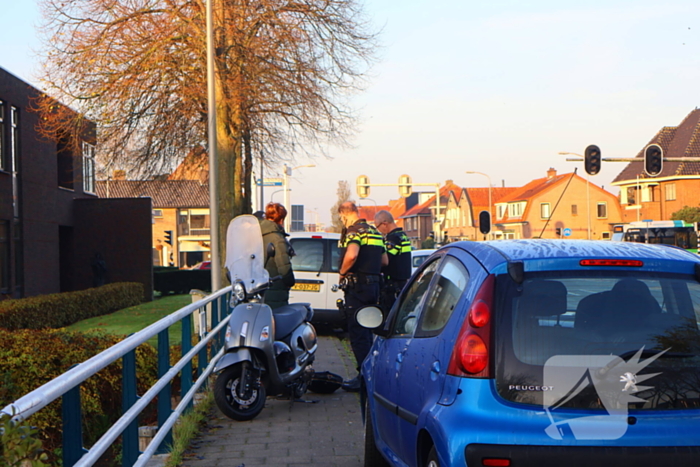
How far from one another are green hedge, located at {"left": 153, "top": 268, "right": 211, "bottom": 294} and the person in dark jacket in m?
31.4

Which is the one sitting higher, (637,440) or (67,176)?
(67,176)

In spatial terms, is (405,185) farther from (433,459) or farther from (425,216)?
(425,216)

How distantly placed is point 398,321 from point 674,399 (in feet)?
6.72

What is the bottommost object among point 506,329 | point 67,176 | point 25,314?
point 25,314

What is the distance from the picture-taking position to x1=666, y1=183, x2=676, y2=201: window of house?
6575cm

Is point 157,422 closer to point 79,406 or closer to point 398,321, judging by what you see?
point 398,321

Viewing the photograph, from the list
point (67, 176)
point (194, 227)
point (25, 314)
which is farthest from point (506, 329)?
point (194, 227)

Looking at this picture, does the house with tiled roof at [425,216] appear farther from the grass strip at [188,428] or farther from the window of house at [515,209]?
the grass strip at [188,428]

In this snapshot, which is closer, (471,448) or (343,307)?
(471,448)

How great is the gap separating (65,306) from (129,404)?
19765 millimetres

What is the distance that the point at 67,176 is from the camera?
106ft

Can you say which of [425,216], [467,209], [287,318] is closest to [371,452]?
[287,318]

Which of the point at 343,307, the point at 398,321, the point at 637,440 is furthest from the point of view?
the point at 343,307

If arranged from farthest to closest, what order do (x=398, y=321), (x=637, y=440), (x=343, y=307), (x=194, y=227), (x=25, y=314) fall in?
(x=194, y=227) < (x=25, y=314) < (x=343, y=307) < (x=398, y=321) < (x=637, y=440)
